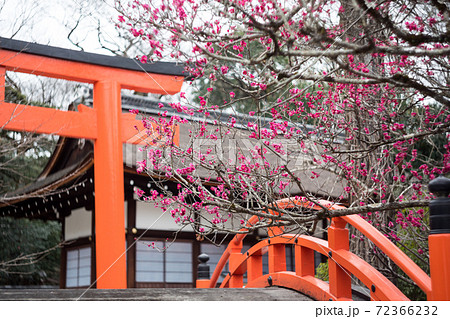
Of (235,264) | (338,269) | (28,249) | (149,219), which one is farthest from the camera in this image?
(28,249)

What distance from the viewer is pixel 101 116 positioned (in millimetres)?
6441

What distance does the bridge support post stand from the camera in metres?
2.13

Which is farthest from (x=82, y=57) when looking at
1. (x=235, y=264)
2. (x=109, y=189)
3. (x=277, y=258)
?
(x=277, y=258)

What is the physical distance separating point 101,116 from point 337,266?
14.1 ft

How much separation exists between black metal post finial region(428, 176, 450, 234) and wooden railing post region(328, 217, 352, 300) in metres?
0.90

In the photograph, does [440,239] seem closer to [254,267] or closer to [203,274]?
[254,267]

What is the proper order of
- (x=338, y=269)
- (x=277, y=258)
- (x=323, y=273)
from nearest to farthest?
1. (x=338, y=269)
2. (x=277, y=258)
3. (x=323, y=273)

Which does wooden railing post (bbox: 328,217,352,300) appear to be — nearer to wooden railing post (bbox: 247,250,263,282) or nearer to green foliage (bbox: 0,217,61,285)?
wooden railing post (bbox: 247,250,263,282)

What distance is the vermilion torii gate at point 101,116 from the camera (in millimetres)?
5938

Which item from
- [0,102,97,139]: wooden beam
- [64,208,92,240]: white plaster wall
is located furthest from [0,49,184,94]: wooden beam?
[64,208,92,240]: white plaster wall

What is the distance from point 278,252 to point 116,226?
3.00 meters

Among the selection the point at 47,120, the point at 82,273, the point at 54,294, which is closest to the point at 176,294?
the point at 54,294

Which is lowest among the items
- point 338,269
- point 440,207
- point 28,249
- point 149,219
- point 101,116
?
point 338,269

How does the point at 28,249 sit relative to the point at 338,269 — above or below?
above
